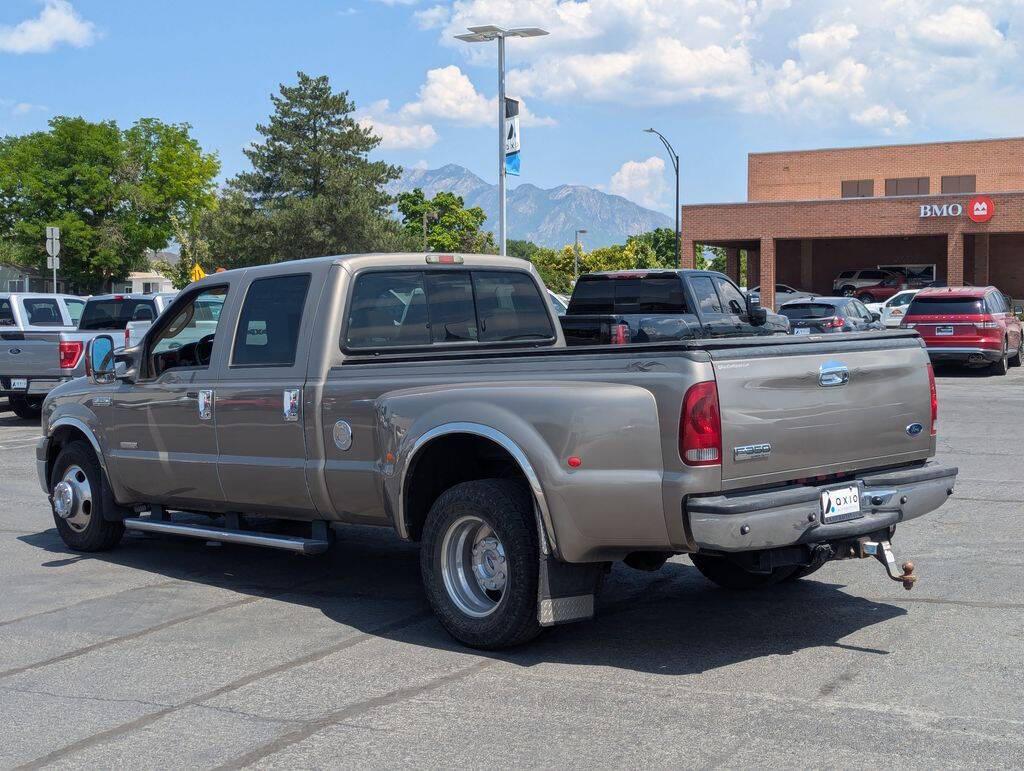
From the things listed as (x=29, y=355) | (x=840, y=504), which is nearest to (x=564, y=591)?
(x=840, y=504)

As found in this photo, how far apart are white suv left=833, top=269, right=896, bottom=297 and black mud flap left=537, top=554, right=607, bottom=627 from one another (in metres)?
45.7

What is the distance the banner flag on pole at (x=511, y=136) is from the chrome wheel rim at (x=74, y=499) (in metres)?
20.8

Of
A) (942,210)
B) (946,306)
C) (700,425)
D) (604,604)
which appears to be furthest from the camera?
(942,210)

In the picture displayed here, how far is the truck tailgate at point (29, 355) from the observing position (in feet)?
57.7

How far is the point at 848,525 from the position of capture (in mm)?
5641

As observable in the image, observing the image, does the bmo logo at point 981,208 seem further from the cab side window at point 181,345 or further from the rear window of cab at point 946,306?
the cab side window at point 181,345

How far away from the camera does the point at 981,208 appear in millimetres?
43938

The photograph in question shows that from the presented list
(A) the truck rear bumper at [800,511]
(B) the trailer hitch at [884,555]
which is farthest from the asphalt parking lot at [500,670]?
(A) the truck rear bumper at [800,511]

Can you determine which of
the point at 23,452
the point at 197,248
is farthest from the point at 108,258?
the point at 23,452

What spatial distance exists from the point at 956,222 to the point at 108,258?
51.9 m

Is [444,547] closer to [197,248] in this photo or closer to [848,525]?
[848,525]

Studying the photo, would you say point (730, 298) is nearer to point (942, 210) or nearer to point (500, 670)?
point (500, 670)

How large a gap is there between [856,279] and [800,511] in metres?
46.9

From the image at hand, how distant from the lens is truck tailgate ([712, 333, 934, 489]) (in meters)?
5.32
